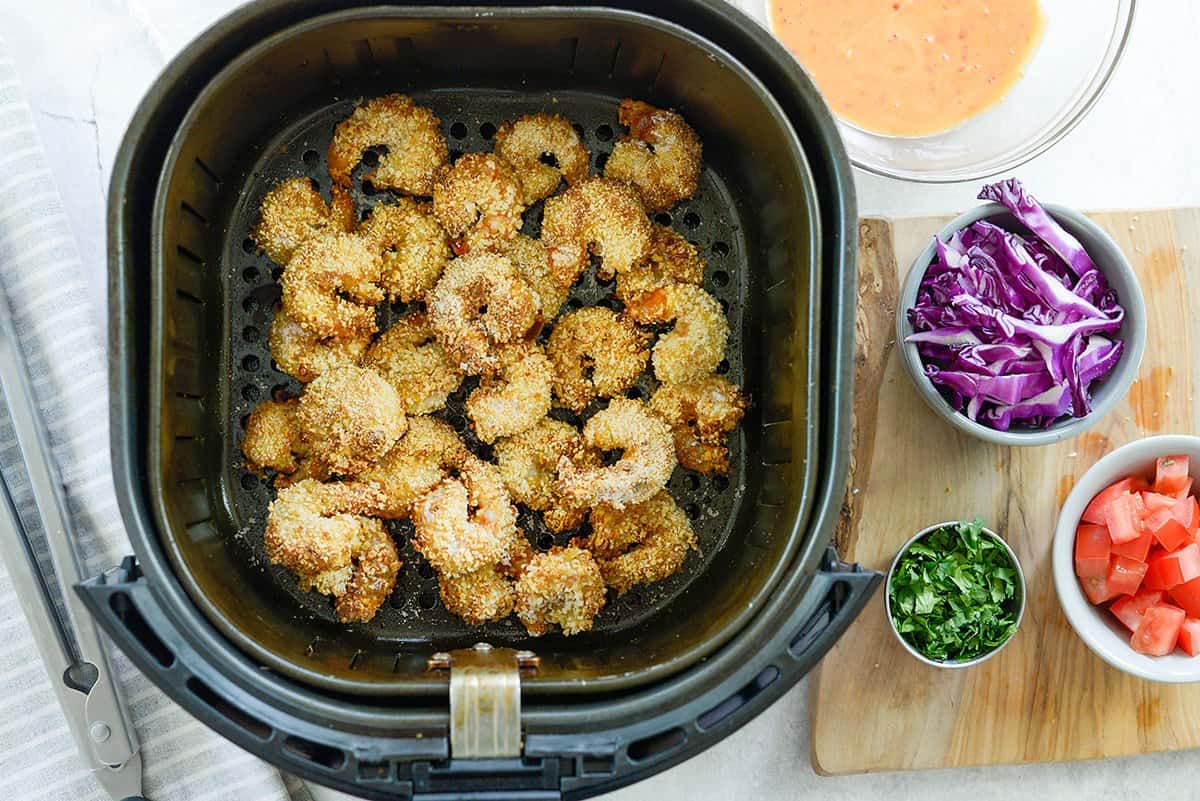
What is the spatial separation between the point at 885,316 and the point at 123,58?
1.21 m

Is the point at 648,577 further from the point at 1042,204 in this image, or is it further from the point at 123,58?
the point at 123,58

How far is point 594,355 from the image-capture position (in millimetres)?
1474

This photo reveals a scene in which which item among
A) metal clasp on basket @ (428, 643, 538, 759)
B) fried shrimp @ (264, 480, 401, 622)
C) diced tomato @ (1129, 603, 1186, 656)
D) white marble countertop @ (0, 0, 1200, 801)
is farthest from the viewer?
white marble countertop @ (0, 0, 1200, 801)

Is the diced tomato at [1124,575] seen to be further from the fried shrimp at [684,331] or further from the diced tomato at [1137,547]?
the fried shrimp at [684,331]

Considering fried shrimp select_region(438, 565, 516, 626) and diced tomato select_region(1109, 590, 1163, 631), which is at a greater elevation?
diced tomato select_region(1109, 590, 1163, 631)

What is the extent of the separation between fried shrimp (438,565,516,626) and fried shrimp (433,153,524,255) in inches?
17.6

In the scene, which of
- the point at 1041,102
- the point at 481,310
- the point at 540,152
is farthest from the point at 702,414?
the point at 1041,102

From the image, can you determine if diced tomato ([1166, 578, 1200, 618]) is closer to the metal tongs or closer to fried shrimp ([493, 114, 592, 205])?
fried shrimp ([493, 114, 592, 205])

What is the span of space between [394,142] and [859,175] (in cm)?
72

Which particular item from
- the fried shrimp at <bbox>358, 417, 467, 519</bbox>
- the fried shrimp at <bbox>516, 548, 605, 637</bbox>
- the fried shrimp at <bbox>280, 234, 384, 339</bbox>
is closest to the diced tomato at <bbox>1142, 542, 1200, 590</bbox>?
the fried shrimp at <bbox>516, 548, 605, 637</bbox>

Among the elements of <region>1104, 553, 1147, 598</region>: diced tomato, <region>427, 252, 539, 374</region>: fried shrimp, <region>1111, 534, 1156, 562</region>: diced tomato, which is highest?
<region>427, 252, 539, 374</region>: fried shrimp

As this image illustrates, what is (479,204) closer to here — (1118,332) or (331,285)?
(331,285)

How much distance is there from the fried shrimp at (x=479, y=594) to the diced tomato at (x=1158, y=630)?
2.88ft

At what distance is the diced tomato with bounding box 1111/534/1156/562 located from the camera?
146cm
